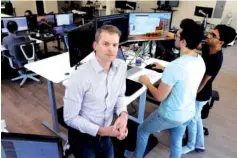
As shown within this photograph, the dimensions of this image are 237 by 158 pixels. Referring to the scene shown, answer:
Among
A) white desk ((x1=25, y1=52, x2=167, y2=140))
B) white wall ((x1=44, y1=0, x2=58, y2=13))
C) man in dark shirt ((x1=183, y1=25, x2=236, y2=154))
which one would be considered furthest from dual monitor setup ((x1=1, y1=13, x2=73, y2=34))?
white wall ((x1=44, y1=0, x2=58, y2=13))

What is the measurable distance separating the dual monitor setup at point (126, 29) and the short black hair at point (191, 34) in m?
0.94

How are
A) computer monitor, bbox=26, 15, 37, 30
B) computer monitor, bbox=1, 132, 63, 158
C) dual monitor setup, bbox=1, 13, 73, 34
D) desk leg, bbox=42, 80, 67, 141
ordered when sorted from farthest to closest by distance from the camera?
computer monitor, bbox=26, 15, 37, 30 < dual monitor setup, bbox=1, 13, 73, 34 < desk leg, bbox=42, 80, 67, 141 < computer monitor, bbox=1, 132, 63, 158

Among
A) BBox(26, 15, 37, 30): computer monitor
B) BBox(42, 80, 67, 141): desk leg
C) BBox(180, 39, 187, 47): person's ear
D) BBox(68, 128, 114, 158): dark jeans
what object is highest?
BBox(180, 39, 187, 47): person's ear

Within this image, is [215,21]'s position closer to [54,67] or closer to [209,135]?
[209,135]

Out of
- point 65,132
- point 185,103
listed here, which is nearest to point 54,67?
point 65,132

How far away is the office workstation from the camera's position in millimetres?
1189

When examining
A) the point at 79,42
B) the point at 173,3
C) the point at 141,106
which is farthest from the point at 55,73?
the point at 173,3

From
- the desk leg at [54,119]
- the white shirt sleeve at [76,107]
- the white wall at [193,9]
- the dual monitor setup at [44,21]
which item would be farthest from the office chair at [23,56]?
the white wall at [193,9]

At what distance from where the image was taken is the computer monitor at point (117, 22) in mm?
2080

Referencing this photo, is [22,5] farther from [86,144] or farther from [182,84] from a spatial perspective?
[182,84]

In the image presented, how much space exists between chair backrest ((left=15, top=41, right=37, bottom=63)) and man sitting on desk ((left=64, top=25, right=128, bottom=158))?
248 cm

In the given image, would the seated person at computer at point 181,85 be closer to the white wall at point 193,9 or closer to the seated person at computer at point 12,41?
the seated person at computer at point 12,41

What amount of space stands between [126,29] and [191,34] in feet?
3.75

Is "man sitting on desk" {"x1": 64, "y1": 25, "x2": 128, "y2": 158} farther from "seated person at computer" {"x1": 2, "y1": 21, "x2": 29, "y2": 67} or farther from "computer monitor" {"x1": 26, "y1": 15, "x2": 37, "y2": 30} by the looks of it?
"computer monitor" {"x1": 26, "y1": 15, "x2": 37, "y2": 30}
